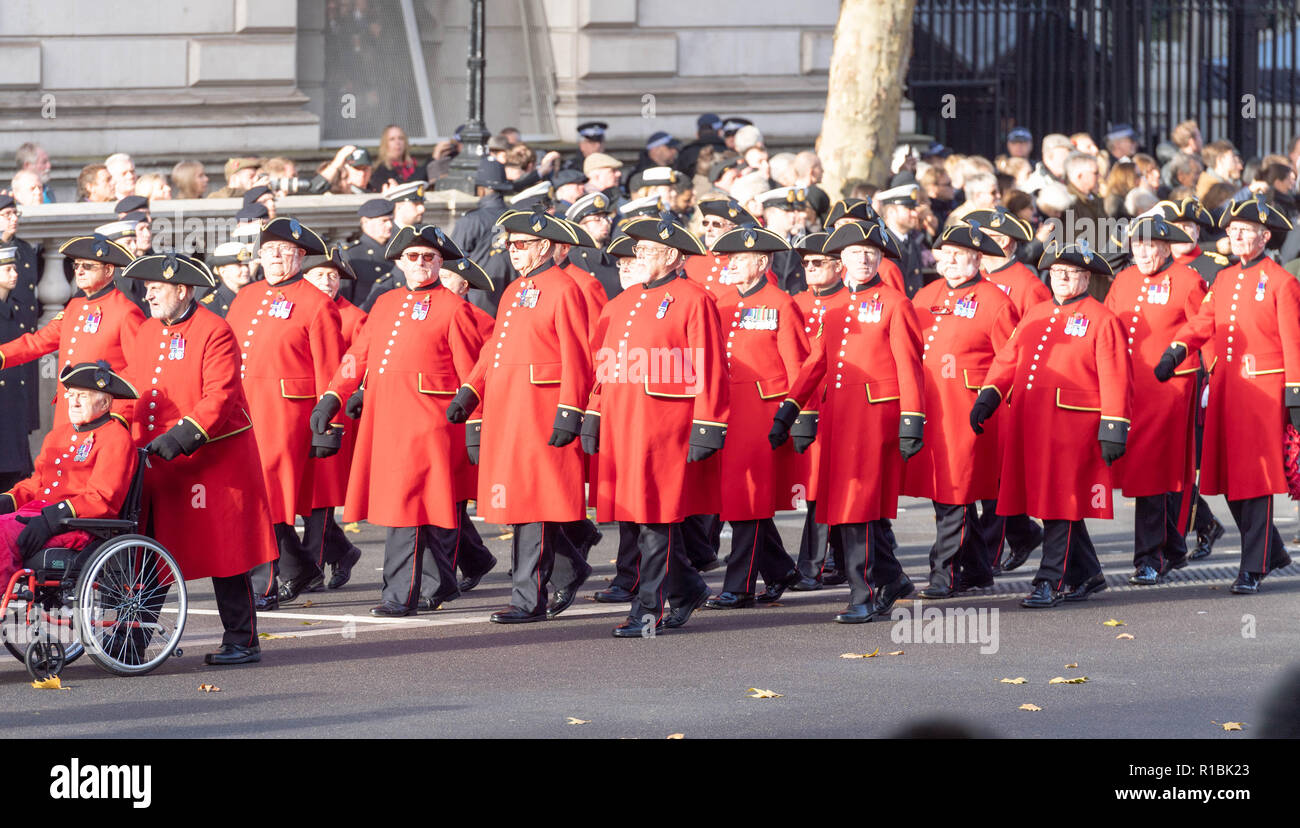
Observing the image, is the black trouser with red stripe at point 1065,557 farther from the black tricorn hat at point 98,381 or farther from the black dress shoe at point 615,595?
the black tricorn hat at point 98,381

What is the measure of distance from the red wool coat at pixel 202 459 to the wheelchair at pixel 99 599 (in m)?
0.18

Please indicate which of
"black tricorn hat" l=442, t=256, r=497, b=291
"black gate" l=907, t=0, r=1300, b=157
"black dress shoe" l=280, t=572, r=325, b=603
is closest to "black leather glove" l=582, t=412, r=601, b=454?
"black tricorn hat" l=442, t=256, r=497, b=291

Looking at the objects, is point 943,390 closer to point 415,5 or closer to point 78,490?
point 78,490

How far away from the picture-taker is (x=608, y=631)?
978 cm

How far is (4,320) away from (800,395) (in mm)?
4422

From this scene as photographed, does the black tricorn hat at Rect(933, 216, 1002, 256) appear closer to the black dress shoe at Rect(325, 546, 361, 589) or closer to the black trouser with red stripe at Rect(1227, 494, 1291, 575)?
A: the black trouser with red stripe at Rect(1227, 494, 1291, 575)

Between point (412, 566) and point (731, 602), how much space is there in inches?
59.5

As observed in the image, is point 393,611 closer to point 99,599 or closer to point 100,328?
point 100,328

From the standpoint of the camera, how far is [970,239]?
35.9 ft

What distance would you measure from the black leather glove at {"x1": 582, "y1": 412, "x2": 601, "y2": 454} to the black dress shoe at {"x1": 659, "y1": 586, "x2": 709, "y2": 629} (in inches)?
30.8

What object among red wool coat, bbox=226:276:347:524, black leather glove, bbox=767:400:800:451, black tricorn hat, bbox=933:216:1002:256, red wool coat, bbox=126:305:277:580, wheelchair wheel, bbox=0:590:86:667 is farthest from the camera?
black tricorn hat, bbox=933:216:1002:256

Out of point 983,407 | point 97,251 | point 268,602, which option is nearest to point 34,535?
point 97,251

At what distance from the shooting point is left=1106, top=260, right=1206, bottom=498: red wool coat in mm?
11211

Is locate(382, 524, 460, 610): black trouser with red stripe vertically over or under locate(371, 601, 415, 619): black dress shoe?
over
